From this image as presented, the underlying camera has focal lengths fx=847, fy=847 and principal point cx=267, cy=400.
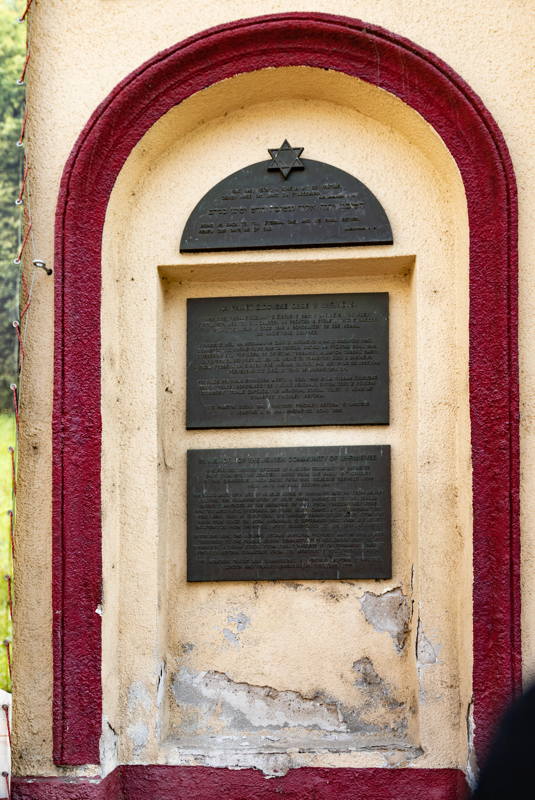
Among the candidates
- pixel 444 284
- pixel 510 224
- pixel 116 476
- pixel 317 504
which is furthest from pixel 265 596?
pixel 510 224

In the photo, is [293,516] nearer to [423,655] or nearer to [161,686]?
[423,655]

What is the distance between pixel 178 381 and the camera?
14.7ft

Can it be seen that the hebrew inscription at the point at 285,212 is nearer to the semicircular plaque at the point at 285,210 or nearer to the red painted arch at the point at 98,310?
the semicircular plaque at the point at 285,210

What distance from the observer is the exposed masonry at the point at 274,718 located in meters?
4.18

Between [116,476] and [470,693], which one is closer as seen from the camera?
[470,693]

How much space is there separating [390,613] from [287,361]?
54.5 inches

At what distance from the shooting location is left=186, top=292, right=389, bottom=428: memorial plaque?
14.3 ft

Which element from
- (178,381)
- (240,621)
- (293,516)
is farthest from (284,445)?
(240,621)

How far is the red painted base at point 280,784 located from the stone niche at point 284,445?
0.06 metres

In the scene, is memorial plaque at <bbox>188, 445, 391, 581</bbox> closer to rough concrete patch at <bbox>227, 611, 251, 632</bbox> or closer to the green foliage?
rough concrete patch at <bbox>227, 611, 251, 632</bbox>

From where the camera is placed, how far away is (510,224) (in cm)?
398

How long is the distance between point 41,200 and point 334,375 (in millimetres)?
1725

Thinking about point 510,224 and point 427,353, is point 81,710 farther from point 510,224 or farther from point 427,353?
point 510,224

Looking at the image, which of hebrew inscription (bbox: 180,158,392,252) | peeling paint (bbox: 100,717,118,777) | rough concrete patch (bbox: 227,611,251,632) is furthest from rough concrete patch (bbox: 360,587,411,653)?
hebrew inscription (bbox: 180,158,392,252)
